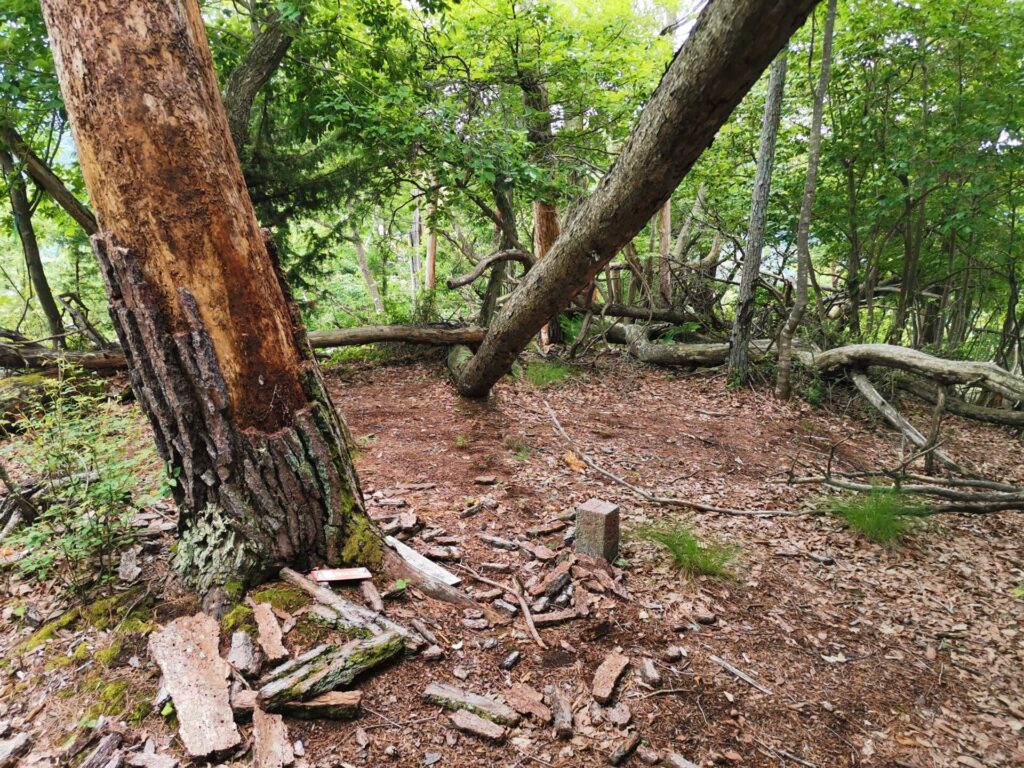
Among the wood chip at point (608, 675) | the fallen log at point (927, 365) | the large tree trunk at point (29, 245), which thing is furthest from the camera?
the large tree trunk at point (29, 245)

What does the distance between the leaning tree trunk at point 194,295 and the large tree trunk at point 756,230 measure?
662 cm

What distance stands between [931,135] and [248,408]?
29.0 feet

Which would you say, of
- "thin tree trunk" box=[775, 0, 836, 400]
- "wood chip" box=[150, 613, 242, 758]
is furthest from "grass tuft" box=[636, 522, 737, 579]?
"thin tree trunk" box=[775, 0, 836, 400]

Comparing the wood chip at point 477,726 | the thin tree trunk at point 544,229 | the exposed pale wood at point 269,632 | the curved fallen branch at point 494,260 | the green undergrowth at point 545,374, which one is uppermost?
the thin tree trunk at point 544,229

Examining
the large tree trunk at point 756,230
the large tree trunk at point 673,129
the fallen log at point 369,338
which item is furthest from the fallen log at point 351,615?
the large tree trunk at point 756,230

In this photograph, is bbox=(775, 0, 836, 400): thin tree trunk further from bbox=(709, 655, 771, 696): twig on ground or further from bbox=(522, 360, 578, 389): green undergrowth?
bbox=(709, 655, 771, 696): twig on ground

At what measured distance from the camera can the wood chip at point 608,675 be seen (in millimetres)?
2129

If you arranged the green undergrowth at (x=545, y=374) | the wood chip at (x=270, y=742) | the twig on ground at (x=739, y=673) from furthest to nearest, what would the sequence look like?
the green undergrowth at (x=545, y=374) < the twig on ground at (x=739, y=673) < the wood chip at (x=270, y=742)

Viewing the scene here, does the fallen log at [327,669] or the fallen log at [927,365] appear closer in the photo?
the fallen log at [327,669]

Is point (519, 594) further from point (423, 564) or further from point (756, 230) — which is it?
point (756, 230)

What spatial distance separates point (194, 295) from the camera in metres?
2.04

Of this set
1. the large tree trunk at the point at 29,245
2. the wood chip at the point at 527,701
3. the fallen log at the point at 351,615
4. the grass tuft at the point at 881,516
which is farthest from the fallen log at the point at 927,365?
Result: the large tree trunk at the point at 29,245

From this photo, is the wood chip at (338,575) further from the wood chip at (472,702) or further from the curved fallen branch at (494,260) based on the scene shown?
the curved fallen branch at (494,260)

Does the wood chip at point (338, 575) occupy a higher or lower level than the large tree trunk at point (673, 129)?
lower
